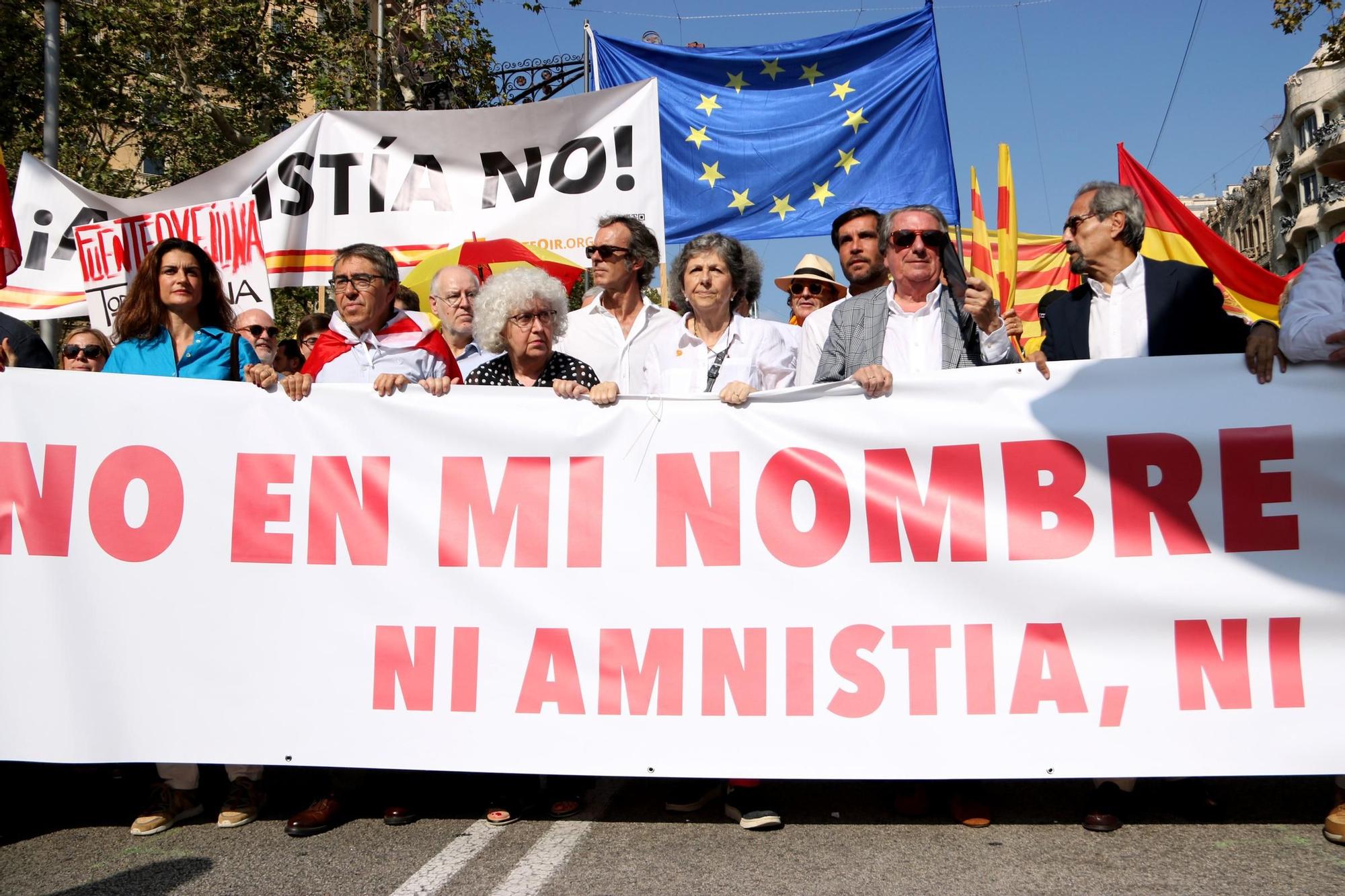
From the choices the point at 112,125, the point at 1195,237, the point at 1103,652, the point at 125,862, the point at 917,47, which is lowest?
the point at 125,862

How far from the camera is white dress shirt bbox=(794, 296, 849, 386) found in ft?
15.3

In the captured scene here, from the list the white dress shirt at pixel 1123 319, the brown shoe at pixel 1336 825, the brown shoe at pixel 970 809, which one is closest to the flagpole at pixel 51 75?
the white dress shirt at pixel 1123 319

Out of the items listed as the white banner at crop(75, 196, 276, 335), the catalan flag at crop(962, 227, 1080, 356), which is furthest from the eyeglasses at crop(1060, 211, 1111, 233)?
the catalan flag at crop(962, 227, 1080, 356)

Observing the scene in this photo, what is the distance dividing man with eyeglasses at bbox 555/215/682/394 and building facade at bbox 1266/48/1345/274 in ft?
199

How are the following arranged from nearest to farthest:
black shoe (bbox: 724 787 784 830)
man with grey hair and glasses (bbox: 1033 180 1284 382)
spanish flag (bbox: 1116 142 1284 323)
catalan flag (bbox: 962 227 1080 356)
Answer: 1. black shoe (bbox: 724 787 784 830)
2. man with grey hair and glasses (bbox: 1033 180 1284 382)
3. spanish flag (bbox: 1116 142 1284 323)
4. catalan flag (bbox: 962 227 1080 356)

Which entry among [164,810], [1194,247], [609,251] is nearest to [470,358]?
[609,251]

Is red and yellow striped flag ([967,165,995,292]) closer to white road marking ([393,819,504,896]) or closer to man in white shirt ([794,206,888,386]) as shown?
man in white shirt ([794,206,888,386])

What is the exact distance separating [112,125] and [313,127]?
1348 centimetres

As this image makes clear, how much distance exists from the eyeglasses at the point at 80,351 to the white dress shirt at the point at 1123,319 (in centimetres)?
420

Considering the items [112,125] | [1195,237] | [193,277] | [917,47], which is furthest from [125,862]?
[112,125]

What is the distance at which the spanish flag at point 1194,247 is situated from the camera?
25.0 feet

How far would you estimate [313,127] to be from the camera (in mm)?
6785

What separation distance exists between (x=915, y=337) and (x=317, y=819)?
263 cm

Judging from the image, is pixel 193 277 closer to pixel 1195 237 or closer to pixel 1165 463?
pixel 1165 463
